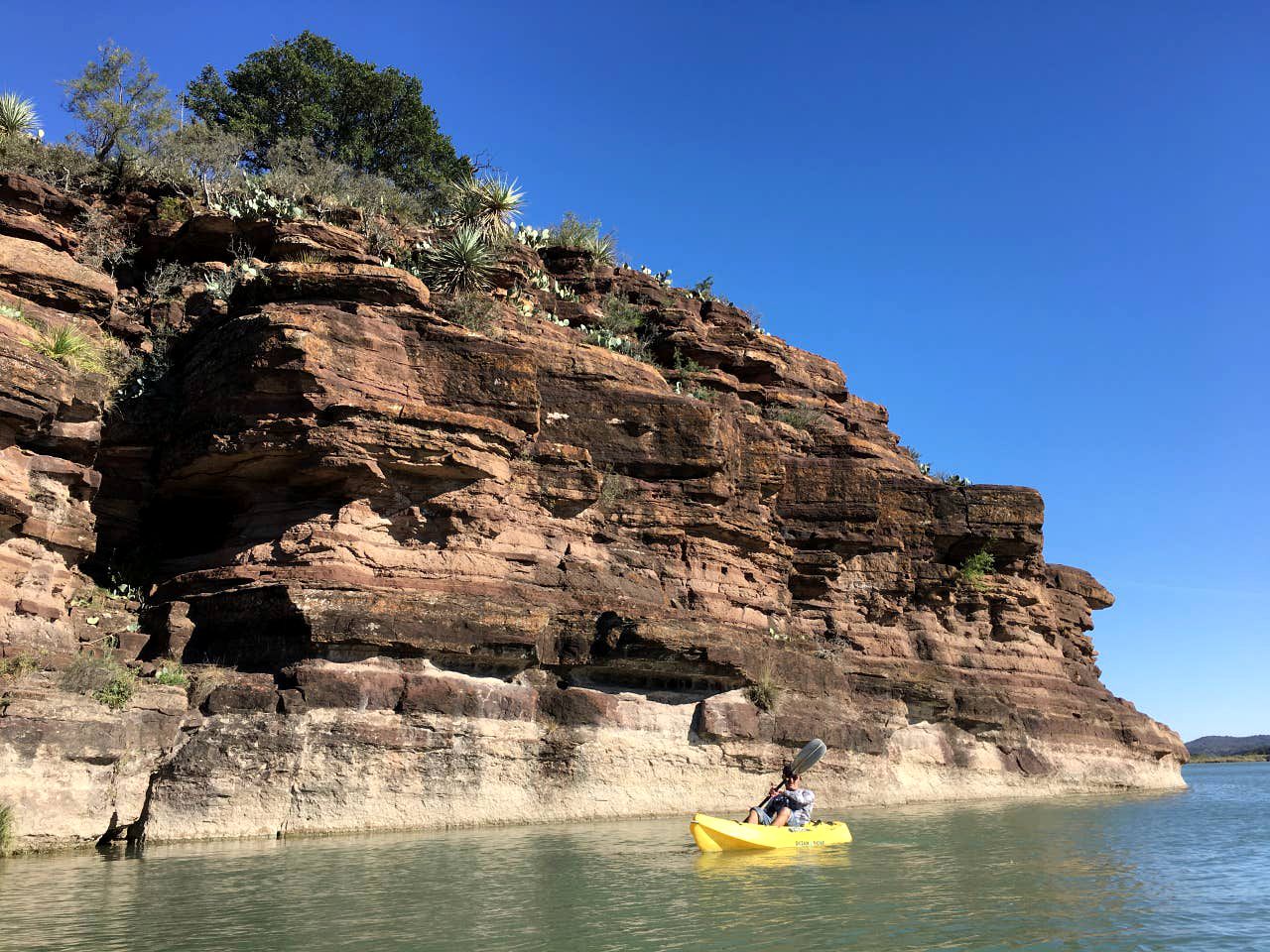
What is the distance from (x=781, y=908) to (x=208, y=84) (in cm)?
4479

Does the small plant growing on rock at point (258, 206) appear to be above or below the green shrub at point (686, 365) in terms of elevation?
above

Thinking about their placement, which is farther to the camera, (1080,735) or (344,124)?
(344,124)

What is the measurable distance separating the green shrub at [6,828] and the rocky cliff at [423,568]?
155mm

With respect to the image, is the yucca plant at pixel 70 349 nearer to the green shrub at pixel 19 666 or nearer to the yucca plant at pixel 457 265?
the green shrub at pixel 19 666

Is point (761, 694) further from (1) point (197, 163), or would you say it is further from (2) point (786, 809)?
(1) point (197, 163)

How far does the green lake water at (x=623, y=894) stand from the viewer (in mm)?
9656

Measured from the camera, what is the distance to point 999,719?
90.6 ft

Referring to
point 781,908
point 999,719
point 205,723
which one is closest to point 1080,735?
point 999,719

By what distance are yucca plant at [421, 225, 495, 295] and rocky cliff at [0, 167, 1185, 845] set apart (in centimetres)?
82

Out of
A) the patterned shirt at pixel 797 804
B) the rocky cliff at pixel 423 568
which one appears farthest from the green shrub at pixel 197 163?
the patterned shirt at pixel 797 804

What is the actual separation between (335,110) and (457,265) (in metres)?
26.4

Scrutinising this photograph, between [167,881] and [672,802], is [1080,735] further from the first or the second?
[167,881]

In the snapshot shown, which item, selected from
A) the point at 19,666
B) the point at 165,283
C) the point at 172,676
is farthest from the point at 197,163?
the point at 19,666

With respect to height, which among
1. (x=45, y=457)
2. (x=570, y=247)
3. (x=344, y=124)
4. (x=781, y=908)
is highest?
(x=344, y=124)
